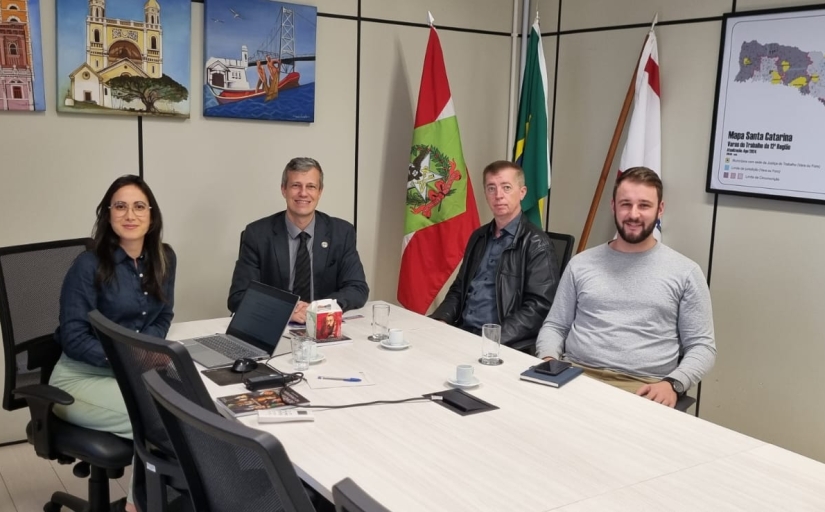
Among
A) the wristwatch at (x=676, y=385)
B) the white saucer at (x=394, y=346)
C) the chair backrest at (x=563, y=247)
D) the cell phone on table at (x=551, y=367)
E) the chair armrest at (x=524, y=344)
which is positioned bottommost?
the chair armrest at (x=524, y=344)

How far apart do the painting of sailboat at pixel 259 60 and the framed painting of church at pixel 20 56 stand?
0.77 m

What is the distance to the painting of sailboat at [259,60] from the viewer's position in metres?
3.83

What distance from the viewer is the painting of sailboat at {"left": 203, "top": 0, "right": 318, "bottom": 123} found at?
Answer: 3.83 meters

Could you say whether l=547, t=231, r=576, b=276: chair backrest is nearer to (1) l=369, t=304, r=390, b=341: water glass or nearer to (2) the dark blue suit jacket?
(2) the dark blue suit jacket

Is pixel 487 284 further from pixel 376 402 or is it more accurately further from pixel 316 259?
pixel 376 402

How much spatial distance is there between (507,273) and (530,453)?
1.59 meters

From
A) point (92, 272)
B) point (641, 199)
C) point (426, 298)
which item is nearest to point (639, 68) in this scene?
point (641, 199)

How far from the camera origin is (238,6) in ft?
12.7

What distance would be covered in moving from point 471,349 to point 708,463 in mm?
1052

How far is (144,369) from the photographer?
174cm

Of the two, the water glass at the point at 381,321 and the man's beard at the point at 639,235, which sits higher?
the man's beard at the point at 639,235

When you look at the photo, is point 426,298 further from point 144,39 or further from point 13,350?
point 13,350

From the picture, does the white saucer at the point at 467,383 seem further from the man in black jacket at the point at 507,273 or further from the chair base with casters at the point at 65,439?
the chair base with casters at the point at 65,439

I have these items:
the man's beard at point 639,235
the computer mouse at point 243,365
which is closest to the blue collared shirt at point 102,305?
the computer mouse at point 243,365
